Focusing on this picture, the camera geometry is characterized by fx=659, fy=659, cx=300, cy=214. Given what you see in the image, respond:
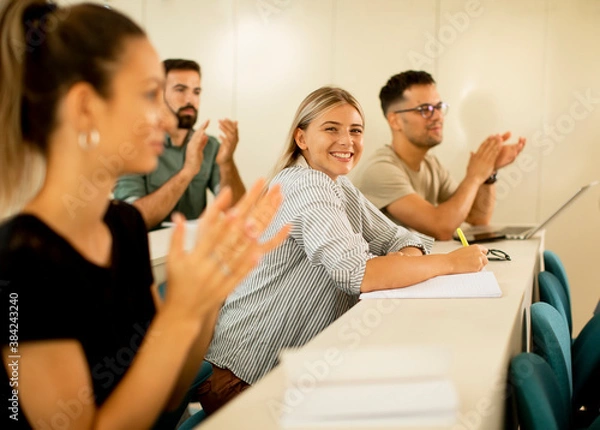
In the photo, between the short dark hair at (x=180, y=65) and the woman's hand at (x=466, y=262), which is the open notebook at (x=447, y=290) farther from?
the short dark hair at (x=180, y=65)

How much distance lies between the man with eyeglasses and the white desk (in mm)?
846

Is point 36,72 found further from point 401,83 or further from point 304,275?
point 401,83

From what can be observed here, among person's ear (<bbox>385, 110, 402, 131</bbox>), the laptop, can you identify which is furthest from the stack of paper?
person's ear (<bbox>385, 110, 402, 131</bbox>)

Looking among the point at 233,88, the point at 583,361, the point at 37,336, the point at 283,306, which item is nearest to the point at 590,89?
the point at 233,88

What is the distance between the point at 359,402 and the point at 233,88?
348 cm

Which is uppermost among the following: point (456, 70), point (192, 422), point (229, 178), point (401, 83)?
point (456, 70)

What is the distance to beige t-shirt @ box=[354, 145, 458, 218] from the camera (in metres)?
2.54

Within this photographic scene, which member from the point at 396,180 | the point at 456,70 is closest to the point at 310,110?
the point at 396,180

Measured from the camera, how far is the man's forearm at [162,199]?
278 centimetres

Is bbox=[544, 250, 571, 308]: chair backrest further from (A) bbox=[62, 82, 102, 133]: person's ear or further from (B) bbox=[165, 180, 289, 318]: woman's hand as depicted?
(A) bbox=[62, 82, 102, 133]: person's ear

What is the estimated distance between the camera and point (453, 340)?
113 cm

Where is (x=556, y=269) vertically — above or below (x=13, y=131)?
below

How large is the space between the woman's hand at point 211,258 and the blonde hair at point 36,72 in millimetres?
196

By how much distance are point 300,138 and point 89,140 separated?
3.38 feet
